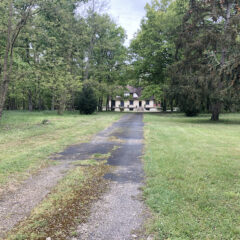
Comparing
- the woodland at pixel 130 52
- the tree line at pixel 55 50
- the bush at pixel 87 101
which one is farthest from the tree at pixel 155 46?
the bush at pixel 87 101

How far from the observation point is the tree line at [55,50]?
13367mm

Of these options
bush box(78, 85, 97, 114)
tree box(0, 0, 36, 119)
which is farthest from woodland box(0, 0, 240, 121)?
bush box(78, 85, 97, 114)

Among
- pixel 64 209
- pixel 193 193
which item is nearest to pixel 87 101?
pixel 193 193

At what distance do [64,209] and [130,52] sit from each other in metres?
37.1

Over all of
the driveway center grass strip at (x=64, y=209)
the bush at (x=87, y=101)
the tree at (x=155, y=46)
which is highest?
the tree at (x=155, y=46)

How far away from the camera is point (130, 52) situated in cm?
3800

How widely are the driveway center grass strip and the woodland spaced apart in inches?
166

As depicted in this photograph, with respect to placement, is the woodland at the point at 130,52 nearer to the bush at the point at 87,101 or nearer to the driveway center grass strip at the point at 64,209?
the bush at the point at 87,101

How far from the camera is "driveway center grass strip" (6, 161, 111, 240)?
2836 millimetres

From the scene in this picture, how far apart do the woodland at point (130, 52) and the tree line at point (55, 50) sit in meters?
0.06

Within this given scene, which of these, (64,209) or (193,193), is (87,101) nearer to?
(193,193)

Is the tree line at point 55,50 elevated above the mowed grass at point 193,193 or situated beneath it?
elevated above

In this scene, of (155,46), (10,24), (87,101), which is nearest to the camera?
(10,24)

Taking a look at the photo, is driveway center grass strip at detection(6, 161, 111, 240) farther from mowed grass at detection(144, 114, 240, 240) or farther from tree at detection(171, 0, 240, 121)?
tree at detection(171, 0, 240, 121)
